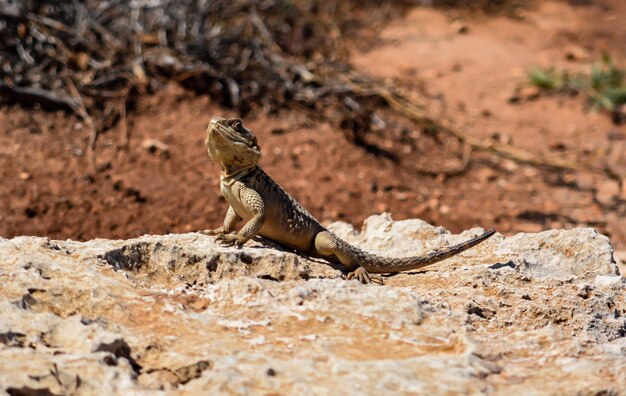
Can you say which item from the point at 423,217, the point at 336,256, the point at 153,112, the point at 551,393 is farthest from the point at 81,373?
the point at 153,112

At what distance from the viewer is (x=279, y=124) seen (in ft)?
32.3

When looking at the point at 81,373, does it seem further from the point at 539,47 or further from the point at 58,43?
the point at 539,47

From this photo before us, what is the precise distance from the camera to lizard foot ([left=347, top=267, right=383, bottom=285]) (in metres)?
4.75

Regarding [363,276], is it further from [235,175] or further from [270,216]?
[235,175]

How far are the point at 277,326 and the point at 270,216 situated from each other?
4.96ft

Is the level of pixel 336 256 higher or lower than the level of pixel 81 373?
lower

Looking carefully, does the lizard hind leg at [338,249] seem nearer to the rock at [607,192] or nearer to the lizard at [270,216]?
the lizard at [270,216]

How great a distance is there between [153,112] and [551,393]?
23.0 feet

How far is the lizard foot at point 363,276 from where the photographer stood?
4.75m

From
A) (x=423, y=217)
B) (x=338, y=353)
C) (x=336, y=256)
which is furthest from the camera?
(x=423, y=217)

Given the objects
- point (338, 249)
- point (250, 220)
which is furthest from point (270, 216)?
point (338, 249)

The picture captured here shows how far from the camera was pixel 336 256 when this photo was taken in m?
5.15

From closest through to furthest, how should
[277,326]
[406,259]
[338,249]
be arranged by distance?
[277,326] → [406,259] → [338,249]

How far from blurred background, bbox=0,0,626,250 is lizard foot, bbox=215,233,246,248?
9.71ft
